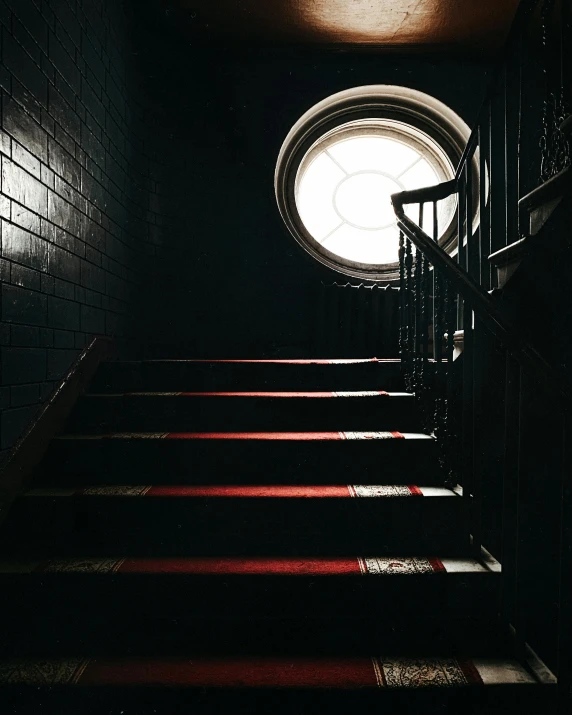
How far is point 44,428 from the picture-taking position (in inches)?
83.9

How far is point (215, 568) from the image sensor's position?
1678 mm

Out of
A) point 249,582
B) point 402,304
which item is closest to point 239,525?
point 249,582

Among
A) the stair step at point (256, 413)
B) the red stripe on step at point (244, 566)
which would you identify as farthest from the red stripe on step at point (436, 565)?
the stair step at point (256, 413)

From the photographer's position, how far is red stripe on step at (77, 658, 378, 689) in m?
1.40

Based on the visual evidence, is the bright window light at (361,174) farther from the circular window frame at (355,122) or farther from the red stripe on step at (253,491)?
the red stripe on step at (253,491)

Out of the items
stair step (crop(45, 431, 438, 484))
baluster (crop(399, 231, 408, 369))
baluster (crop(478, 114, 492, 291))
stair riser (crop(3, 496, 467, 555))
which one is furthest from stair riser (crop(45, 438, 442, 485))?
baluster (crop(478, 114, 492, 291))

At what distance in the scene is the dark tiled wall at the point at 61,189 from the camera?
1895mm

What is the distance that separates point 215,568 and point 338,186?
11.2ft

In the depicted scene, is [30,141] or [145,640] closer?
[145,640]

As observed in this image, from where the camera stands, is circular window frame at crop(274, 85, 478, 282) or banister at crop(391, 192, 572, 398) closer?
banister at crop(391, 192, 572, 398)

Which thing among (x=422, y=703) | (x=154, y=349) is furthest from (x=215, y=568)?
(x=154, y=349)

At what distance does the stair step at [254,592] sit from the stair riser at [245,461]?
0.48 metres

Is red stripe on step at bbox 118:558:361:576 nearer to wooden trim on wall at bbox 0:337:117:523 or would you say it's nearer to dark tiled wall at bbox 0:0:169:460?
wooden trim on wall at bbox 0:337:117:523

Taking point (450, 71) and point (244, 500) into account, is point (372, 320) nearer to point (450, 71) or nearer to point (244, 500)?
point (450, 71)
